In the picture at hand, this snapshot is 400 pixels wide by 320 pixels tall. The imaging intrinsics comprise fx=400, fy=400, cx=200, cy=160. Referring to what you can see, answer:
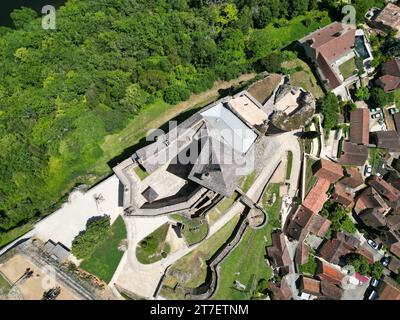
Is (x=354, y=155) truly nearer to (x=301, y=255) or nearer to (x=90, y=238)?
(x=301, y=255)

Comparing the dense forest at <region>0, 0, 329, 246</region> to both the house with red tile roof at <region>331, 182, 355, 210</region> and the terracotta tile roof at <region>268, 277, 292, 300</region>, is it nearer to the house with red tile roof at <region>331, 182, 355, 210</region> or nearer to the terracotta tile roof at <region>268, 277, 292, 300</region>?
the house with red tile roof at <region>331, 182, 355, 210</region>

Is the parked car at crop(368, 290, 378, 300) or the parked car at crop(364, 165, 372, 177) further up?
the parked car at crop(364, 165, 372, 177)

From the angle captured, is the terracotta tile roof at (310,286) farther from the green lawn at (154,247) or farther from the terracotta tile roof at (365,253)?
A: the green lawn at (154,247)

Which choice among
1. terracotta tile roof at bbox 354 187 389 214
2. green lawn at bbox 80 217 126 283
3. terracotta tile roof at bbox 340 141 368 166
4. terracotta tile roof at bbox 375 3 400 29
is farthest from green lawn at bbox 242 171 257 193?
terracotta tile roof at bbox 375 3 400 29

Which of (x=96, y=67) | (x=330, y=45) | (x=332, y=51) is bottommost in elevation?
(x=332, y=51)

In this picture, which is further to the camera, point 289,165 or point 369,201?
point 369,201

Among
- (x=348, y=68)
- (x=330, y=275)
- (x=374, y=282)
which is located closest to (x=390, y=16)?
(x=348, y=68)
